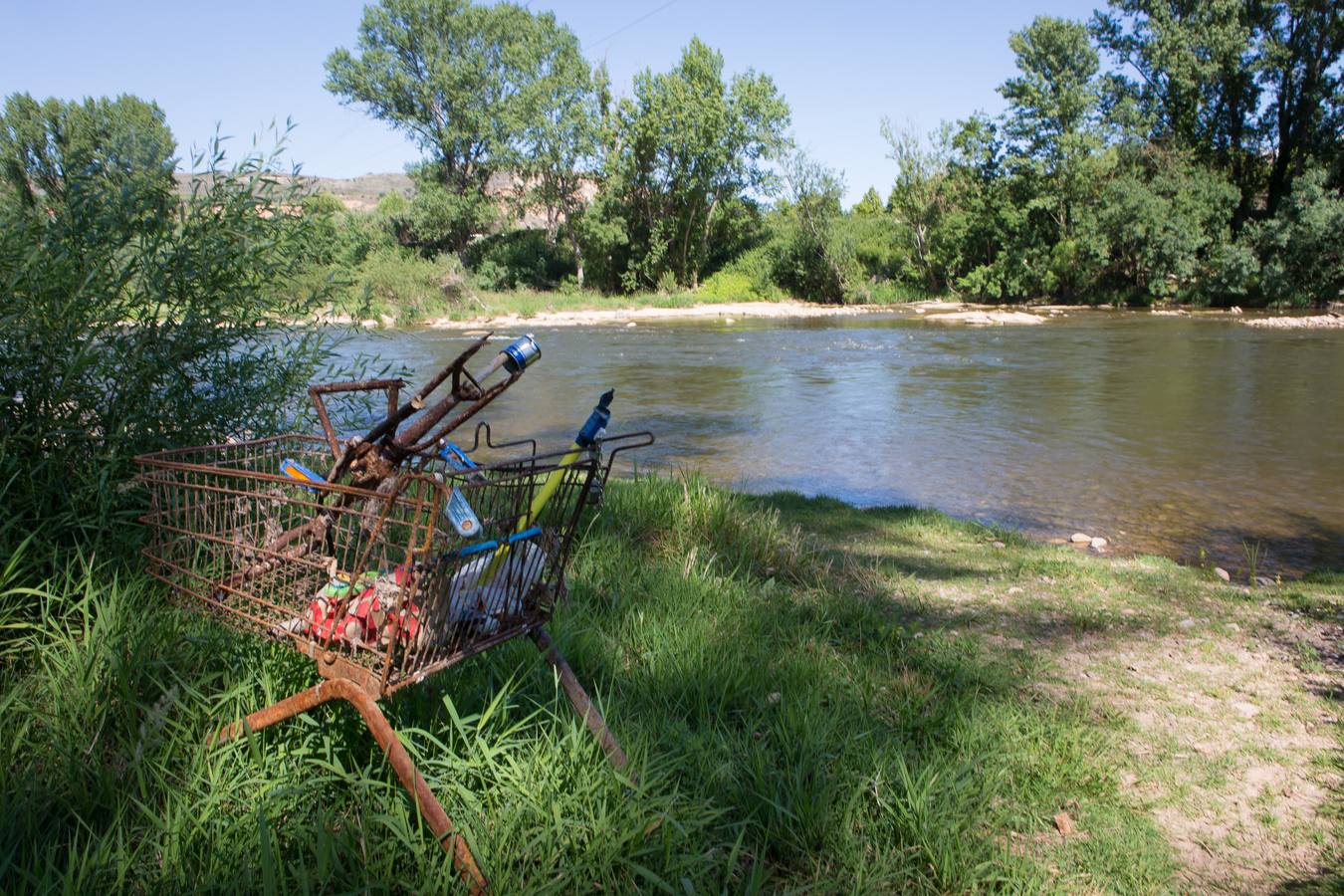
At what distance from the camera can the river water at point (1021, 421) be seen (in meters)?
9.32

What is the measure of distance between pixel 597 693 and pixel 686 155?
45.9 m

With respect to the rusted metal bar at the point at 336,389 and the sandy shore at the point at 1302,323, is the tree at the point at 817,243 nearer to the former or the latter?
the sandy shore at the point at 1302,323

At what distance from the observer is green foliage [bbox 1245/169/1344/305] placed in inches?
1182

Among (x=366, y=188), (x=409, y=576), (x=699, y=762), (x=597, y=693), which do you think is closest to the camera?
(x=409, y=576)

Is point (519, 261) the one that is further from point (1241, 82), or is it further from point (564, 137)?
point (1241, 82)

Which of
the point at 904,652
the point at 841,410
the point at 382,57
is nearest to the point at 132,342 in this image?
the point at 904,652

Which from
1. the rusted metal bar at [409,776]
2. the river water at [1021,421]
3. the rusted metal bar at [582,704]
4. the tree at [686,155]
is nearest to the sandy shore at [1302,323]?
the river water at [1021,421]

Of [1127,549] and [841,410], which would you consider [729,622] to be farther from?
[841,410]

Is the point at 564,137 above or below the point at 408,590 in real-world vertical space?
above

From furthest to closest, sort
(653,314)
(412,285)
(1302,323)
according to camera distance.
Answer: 1. (653,314)
2. (412,285)
3. (1302,323)

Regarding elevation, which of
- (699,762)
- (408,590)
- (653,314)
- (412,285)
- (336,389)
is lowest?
(699,762)

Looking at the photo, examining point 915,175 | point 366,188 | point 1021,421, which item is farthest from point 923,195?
point 366,188

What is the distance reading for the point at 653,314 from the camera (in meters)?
41.2

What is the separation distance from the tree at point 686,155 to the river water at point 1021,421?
70.9ft
